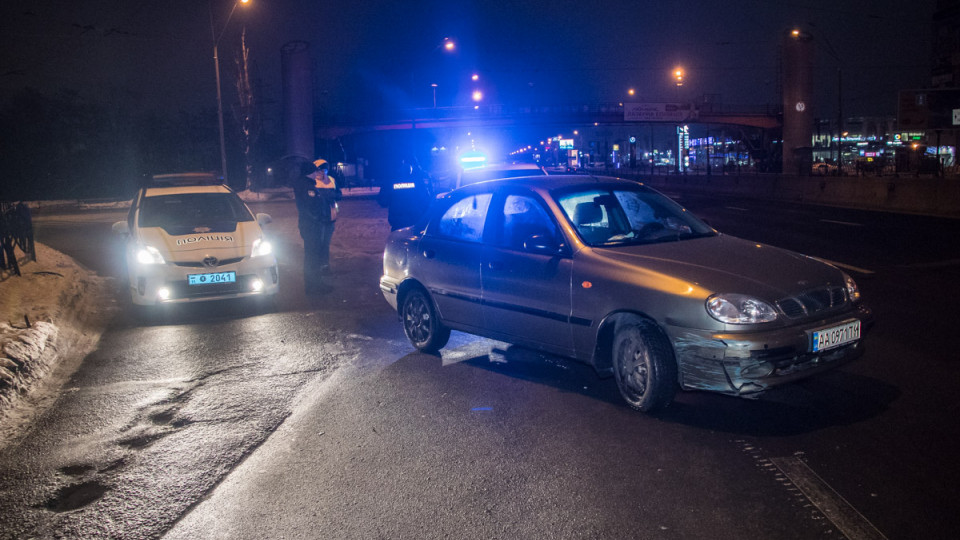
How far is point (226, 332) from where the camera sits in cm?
848

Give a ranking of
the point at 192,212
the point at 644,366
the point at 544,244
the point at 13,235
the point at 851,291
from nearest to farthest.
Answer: the point at 644,366
the point at 851,291
the point at 544,244
the point at 192,212
the point at 13,235

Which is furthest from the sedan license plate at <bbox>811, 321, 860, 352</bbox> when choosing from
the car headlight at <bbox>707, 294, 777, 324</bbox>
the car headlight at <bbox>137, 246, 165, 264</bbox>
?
the car headlight at <bbox>137, 246, 165, 264</bbox>

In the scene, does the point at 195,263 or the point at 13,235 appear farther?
the point at 13,235

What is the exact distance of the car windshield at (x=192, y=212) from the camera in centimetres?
998

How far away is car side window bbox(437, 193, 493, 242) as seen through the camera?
660cm

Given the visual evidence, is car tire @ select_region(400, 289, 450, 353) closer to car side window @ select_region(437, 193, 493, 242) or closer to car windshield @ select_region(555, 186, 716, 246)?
car side window @ select_region(437, 193, 493, 242)

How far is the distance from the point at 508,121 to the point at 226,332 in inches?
2686

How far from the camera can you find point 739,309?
185 inches

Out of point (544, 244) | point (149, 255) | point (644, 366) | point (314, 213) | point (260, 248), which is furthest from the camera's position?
point (314, 213)

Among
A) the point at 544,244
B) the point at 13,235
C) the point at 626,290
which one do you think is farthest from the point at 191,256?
the point at 626,290

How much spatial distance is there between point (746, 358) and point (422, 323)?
3435mm

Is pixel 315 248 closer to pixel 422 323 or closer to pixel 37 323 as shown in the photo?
pixel 37 323

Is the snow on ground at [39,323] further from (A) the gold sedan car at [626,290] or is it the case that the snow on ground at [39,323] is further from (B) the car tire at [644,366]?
(B) the car tire at [644,366]

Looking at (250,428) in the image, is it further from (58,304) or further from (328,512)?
(58,304)
